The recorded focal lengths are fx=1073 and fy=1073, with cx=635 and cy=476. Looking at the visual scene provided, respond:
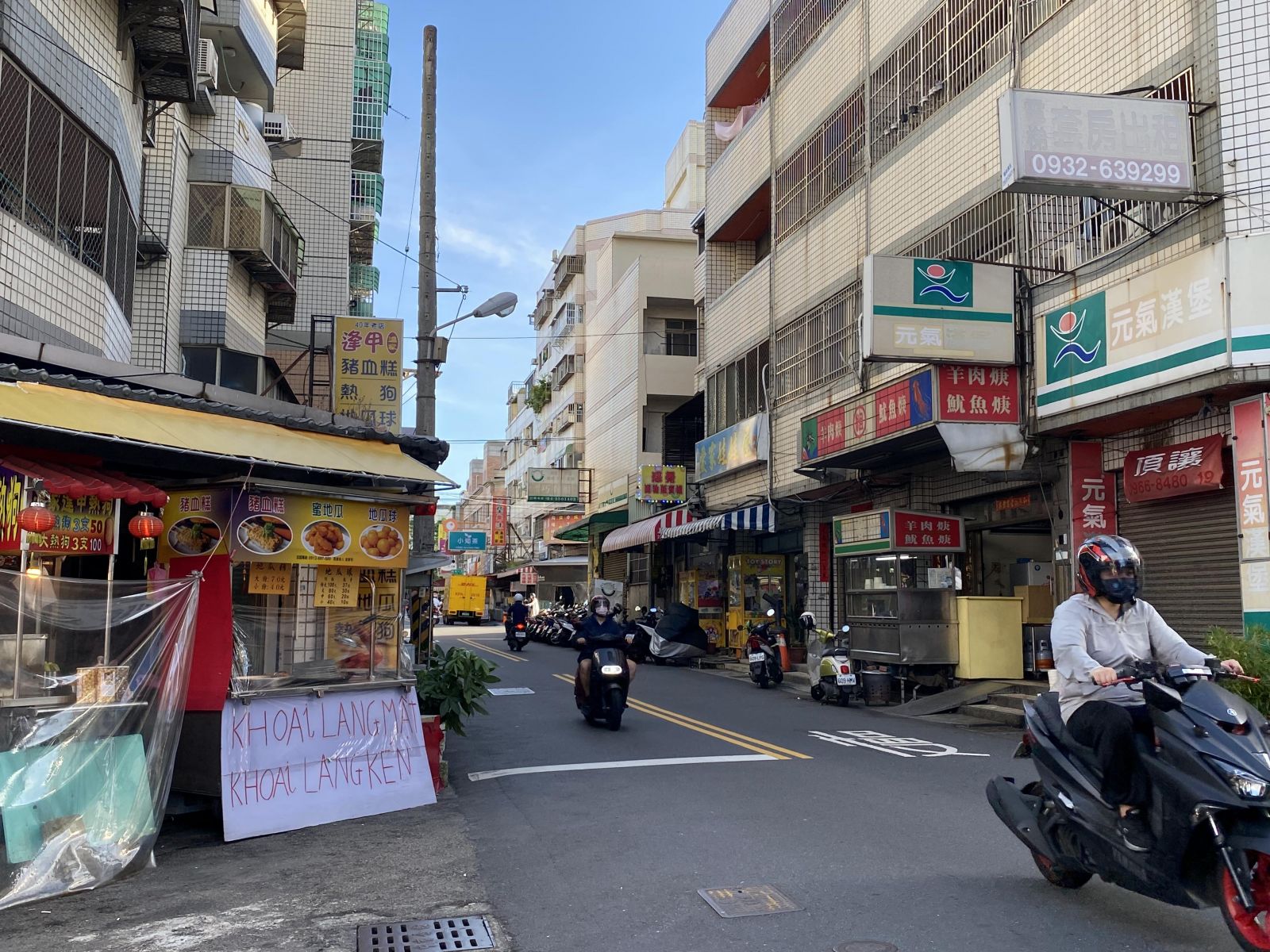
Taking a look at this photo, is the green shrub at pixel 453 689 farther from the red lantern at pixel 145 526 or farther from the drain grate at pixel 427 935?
the drain grate at pixel 427 935

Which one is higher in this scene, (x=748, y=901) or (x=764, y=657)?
(x=764, y=657)

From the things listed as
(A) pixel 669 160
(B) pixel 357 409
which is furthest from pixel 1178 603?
(A) pixel 669 160

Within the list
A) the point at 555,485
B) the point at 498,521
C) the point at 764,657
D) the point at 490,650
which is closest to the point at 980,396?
the point at 764,657

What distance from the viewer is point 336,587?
28.8 ft

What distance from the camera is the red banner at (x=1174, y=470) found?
11.5 meters

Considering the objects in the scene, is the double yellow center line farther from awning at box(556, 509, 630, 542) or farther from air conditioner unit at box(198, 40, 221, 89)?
awning at box(556, 509, 630, 542)

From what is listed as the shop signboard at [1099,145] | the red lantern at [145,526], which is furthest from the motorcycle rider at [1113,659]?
the shop signboard at [1099,145]

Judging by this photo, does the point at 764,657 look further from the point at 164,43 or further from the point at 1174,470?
the point at 164,43

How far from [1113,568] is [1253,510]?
6833 mm

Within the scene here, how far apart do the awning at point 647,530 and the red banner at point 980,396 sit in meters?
13.6

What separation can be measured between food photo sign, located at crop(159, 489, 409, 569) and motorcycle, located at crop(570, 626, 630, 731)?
4.80m

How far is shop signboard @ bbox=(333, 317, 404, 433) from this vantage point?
1557 cm

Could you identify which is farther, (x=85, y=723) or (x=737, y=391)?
(x=737, y=391)

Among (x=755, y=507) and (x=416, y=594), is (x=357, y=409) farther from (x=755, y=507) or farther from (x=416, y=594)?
(x=755, y=507)
